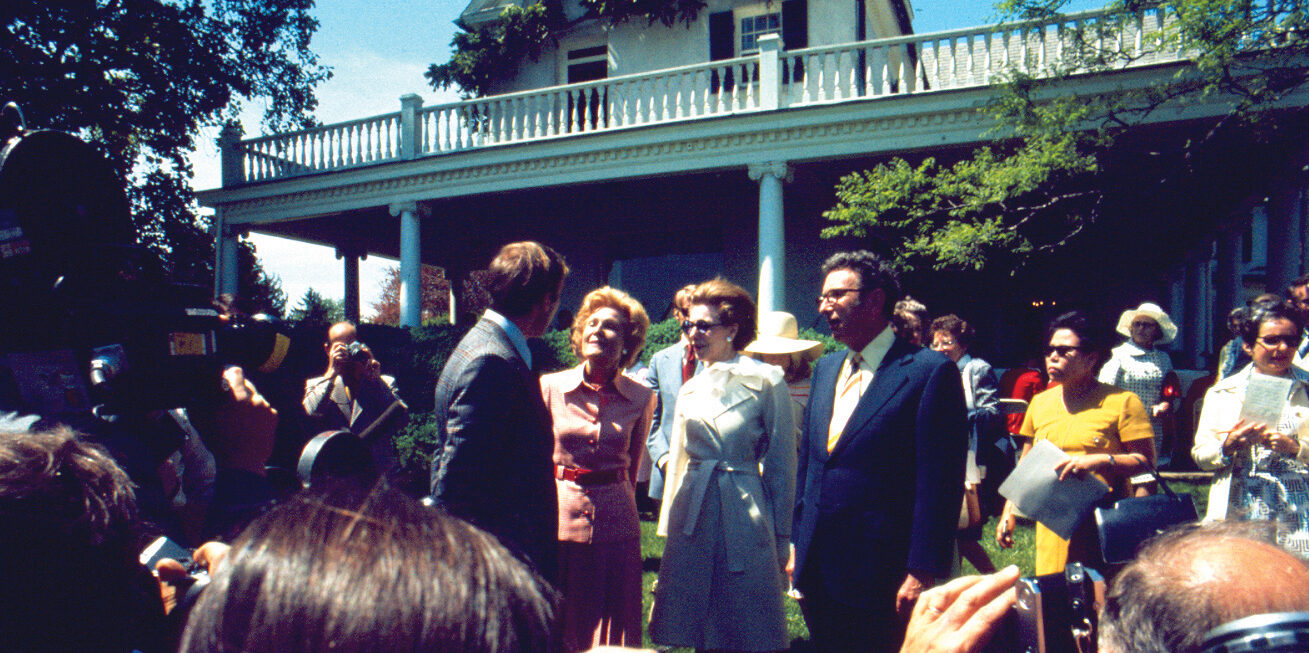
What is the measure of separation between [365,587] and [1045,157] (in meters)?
8.38

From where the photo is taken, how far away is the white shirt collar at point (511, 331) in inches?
102

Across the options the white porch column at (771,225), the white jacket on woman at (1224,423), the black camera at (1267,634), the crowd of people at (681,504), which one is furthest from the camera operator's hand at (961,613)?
the white porch column at (771,225)

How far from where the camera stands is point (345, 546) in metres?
0.73

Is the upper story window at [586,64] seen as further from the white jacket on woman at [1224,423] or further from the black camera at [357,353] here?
the white jacket on woman at [1224,423]

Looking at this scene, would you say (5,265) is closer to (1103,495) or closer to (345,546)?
(345,546)

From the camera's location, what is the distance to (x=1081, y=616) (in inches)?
47.7

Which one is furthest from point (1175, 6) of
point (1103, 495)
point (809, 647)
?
point (809, 647)

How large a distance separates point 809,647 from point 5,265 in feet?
12.1

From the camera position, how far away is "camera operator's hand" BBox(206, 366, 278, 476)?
2.41 meters

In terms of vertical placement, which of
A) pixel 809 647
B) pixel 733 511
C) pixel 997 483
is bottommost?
pixel 809 647

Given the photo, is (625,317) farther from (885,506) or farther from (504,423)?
(885,506)

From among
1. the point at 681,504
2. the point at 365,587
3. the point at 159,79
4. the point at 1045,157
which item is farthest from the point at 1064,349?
the point at 159,79

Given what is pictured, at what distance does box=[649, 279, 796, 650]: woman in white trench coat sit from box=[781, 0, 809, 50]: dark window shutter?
491 inches

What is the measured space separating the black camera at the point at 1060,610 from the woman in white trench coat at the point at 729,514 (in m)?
2.05
